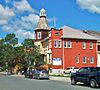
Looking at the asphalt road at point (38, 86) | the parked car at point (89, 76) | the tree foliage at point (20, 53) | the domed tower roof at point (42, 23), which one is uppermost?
the domed tower roof at point (42, 23)

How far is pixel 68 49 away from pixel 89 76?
145 ft

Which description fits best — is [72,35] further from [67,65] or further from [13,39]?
[13,39]

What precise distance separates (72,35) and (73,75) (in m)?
42.9

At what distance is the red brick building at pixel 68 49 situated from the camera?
70000mm

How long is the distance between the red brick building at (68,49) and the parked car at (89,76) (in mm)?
40317

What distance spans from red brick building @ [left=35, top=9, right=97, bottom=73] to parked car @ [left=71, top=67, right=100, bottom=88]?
40.3m

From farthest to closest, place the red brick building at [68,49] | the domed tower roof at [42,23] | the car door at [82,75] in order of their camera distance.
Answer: the domed tower roof at [42,23], the red brick building at [68,49], the car door at [82,75]

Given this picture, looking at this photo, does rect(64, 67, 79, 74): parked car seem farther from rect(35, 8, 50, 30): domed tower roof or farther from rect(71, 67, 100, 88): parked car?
rect(71, 67, 100, 88): parked car

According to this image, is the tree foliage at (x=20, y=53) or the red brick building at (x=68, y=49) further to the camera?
the red brick building at (x=68, y=49)

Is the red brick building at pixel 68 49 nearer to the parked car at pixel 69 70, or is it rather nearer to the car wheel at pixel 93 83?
the parked car at pixel 69 70

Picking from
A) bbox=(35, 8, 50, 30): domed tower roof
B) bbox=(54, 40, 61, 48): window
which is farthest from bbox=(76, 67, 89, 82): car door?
bbox=(35, 8, 50, 30): domed tower roof

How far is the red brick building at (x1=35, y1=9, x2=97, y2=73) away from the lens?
70.0 metres

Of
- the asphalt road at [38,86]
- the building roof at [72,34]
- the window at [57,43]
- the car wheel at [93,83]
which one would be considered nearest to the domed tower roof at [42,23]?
the building roof at [72,34]

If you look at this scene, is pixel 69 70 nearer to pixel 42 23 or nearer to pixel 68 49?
pixel 68 49
